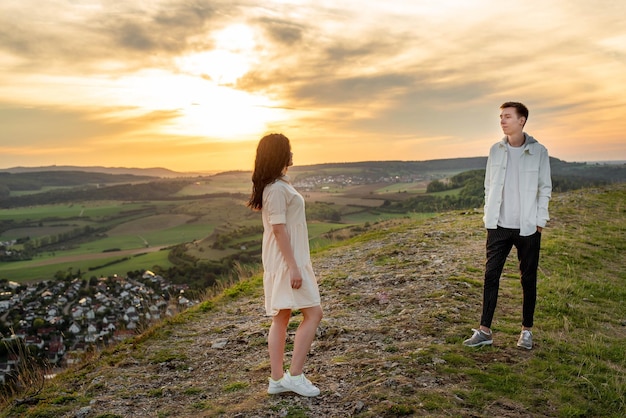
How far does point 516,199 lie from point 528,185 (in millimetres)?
202

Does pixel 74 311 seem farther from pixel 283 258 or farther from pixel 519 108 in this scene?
pixel 519 108

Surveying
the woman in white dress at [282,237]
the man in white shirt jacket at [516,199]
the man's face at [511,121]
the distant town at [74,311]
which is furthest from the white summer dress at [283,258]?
the distant town at [74,311]

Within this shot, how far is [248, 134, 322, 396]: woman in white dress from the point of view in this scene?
3.81m

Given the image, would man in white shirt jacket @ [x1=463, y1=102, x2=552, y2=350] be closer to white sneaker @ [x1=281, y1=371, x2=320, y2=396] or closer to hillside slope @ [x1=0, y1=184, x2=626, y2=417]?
hillside slope @ [x1=0, y1=184, x2=626, y2=417]

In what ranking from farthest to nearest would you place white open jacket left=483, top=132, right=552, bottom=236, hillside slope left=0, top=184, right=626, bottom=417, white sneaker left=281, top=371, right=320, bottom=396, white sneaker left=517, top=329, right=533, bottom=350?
1. white sneaker left=517, top=329, right=533, bottom=350
2. white open jacket left=483, top=132, right=552, bottom=236
3. white sneaker left=281, top=371, right=320, bottom=396
4. hillside slope left=0, top=184, right=626, bottom=417

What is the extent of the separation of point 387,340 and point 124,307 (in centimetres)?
2507

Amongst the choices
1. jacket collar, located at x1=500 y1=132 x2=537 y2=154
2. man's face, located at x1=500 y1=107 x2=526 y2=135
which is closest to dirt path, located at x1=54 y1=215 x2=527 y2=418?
jacket collar, located at x1=500 y1=132 x2=537 y2=154

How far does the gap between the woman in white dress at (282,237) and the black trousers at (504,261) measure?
2.36m

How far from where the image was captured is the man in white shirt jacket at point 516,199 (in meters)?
4.95

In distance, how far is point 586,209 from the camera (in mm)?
17328

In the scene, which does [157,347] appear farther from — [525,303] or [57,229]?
[57,229]

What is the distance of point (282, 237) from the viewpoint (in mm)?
3795

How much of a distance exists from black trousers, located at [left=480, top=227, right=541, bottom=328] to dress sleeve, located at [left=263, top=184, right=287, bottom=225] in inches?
108

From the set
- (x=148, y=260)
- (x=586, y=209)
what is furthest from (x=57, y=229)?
(x=586, y=209)
